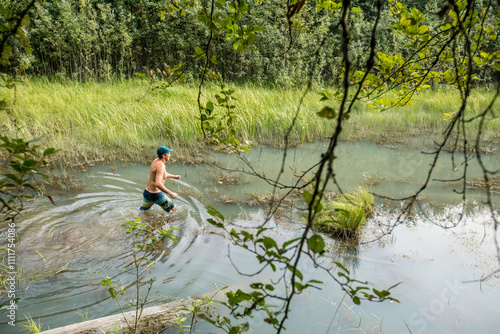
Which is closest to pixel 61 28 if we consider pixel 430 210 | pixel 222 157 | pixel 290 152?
pixel 222 157

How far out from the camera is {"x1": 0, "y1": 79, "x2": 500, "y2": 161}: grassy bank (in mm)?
6184

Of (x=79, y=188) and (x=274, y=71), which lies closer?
(x=79, y=188)

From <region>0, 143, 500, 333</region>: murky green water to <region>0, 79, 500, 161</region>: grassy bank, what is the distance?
0.82 meters

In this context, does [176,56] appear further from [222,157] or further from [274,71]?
[222,157]

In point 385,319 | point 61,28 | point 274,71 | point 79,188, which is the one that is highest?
point 61,28

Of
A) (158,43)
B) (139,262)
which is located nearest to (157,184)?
(139,262)

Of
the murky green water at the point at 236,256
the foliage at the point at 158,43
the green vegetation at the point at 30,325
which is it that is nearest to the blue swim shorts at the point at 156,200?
the murky green water at the point at 236,256

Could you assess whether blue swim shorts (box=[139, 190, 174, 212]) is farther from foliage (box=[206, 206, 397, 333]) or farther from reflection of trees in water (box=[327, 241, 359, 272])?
foliage (box=[206, 206, 397, 333])

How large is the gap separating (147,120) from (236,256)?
3.94 metres

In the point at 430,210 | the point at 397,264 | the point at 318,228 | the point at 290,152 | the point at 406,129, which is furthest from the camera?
the point at 406,129

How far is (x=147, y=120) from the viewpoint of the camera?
22.2ft

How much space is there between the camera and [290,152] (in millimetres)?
7109

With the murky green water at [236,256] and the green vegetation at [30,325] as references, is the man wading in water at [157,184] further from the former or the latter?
the green vegetation at [30,325]

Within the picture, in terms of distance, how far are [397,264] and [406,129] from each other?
5.80 metres
